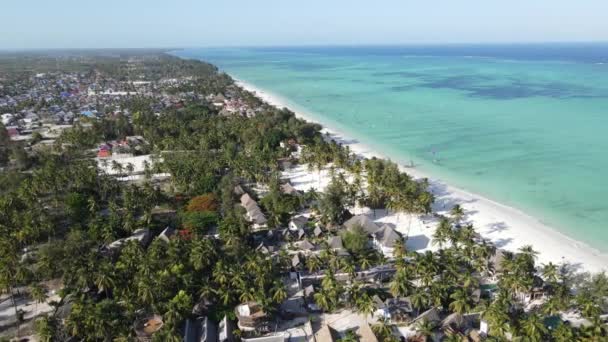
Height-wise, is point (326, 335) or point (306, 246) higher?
point (306, 246)

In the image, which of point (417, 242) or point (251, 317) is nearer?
point (251, 317)

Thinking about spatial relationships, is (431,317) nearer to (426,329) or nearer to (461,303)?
(426,329)

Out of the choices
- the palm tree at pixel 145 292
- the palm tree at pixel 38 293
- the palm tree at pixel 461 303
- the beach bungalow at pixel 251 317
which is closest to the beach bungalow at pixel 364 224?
the palm tree at pixel 461 303

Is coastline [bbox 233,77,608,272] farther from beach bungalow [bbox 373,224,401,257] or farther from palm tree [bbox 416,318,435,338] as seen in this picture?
palm tree [bbox 416,318,435,338]

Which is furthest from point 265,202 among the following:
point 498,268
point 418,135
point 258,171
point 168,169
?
point 418,135

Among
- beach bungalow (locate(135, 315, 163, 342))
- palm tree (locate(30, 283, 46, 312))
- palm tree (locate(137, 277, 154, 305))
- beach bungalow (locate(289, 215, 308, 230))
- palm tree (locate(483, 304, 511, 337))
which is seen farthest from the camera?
beach bungalow (locate(289, 215, 308, 230))

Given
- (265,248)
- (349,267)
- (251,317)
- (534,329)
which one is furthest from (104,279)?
(534,329)

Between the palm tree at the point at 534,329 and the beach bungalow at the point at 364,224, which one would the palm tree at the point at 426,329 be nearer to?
the palm tree at the point at 534,329

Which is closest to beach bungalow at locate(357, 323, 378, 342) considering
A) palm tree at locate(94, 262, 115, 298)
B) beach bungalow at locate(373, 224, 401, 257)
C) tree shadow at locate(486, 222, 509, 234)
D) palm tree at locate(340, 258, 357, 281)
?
palm tree at locate(340, 258, 357, 281)
